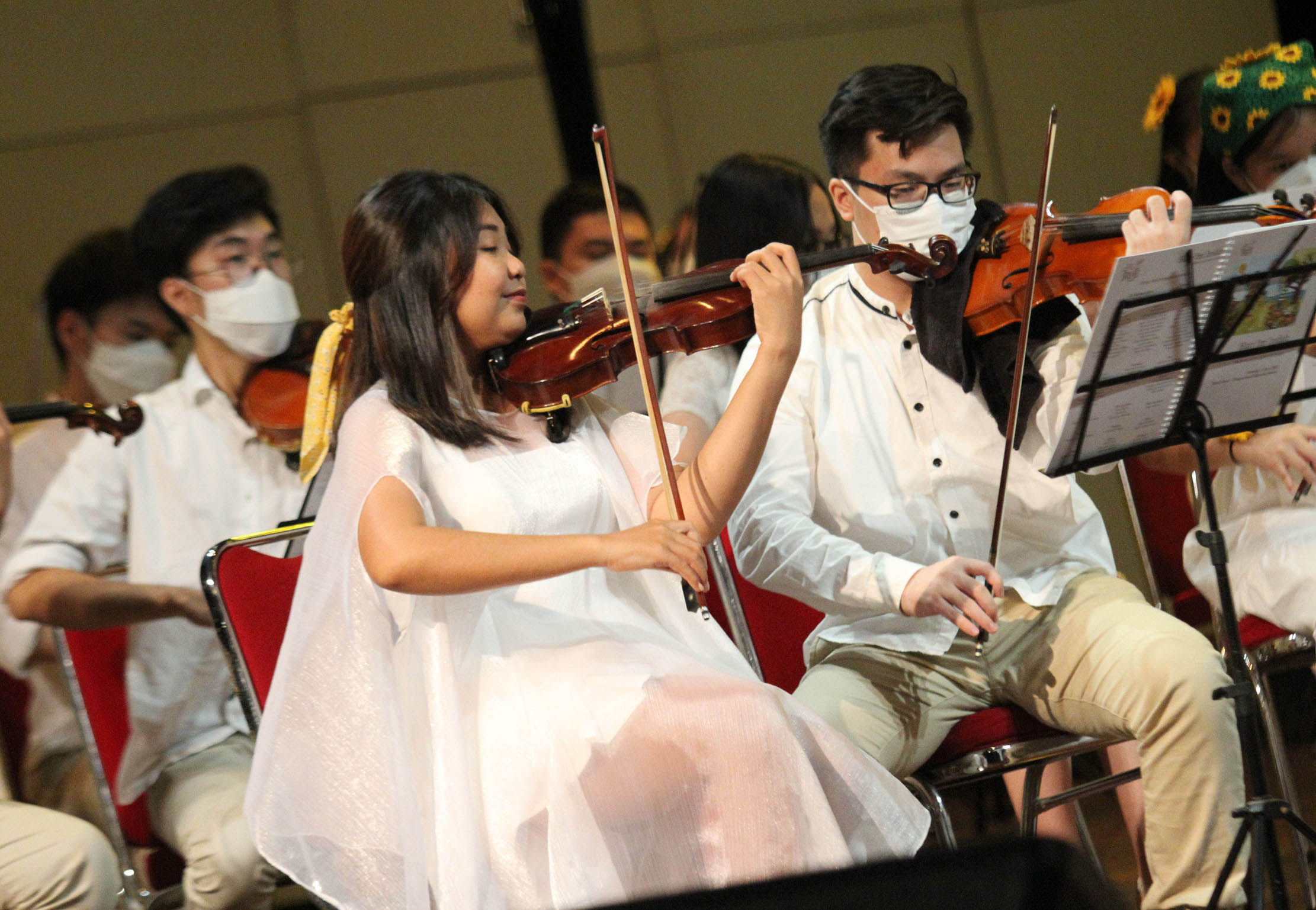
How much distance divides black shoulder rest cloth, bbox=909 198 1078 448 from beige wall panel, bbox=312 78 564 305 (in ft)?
9.29

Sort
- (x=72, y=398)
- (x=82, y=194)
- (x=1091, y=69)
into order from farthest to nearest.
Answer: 1. (x=1091, y=69)
2. (x=82, y=194)
3. (x=72, y=398)

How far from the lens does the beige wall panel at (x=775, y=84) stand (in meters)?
4.95

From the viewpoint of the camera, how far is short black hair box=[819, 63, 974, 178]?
215cm

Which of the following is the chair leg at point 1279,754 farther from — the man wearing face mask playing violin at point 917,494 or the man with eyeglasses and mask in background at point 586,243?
the man with eyeglasses and mask in background at point 586,243

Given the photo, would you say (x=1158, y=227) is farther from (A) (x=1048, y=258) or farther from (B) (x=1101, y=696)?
(B) (x=1101, y=696)

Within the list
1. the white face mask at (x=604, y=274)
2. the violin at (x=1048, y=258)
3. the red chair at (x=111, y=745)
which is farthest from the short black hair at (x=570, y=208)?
the red chair at (x=111, y=745)

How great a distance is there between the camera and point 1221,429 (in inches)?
74.4

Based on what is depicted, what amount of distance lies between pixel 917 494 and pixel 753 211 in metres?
0.96

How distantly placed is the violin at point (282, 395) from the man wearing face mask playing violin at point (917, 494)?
106 centimetres

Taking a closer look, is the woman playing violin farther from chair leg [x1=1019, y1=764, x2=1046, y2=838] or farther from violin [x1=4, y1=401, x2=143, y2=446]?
violin [x1=4, y1=401, x2=143, y2=446]

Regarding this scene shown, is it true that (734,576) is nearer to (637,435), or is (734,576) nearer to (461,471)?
(637,435)

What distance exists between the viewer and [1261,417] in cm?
192

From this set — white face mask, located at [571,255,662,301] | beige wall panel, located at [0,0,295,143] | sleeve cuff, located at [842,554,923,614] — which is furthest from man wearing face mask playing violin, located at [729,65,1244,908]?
beige wall panel, located at [0,0,295,143]

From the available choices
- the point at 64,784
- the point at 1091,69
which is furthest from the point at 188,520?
the point at 1091,69
